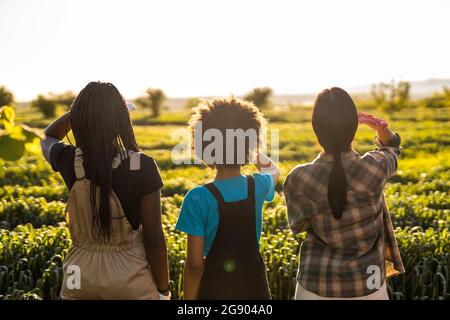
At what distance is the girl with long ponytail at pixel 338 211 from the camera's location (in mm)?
2752

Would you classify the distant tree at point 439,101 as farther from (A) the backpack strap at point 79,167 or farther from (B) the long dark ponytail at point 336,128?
(A) the backpack strap at point 79,167

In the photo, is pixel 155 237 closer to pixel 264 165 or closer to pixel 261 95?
pixel 264 165

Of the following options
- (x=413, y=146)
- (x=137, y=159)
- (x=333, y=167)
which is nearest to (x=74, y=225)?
(x=137, y=159)

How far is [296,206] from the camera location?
287 cm

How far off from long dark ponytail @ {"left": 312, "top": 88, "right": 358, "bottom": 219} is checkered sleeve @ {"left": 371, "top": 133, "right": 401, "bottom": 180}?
223 mm

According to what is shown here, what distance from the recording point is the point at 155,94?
134 ft

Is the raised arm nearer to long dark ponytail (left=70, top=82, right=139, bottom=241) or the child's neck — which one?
the child's neck

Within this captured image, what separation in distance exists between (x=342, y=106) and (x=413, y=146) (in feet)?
48.0

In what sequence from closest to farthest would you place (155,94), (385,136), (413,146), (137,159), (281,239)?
(137,159)
(385,136)
(281,239)
(413,146)
(155,94)

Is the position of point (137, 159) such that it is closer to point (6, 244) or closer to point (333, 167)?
→ point (333, 167)

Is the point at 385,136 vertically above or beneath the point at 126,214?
above

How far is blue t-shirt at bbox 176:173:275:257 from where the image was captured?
8.75ft

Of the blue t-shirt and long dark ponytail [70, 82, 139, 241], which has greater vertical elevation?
long dark ponytail [70, 82, 139, 241]

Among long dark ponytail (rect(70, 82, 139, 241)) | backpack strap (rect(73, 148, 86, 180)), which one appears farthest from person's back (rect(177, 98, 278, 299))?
backpack strap (rect(73, 148, 86, 180))
